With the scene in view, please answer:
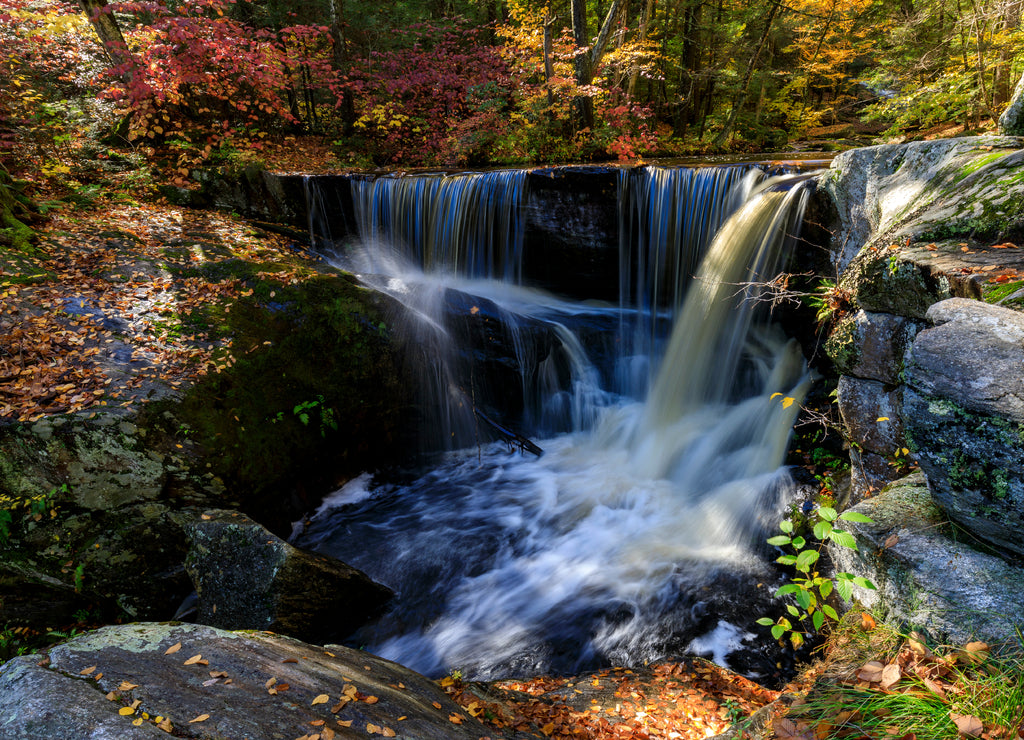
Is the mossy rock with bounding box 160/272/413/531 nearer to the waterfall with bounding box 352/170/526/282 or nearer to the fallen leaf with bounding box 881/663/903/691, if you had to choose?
the waterfall with bounding box 352/170/526/282

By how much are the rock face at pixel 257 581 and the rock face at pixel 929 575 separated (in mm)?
4097

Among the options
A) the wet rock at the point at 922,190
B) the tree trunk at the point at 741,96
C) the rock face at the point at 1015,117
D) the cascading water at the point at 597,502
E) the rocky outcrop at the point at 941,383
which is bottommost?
the cascading water at the point at 597,502

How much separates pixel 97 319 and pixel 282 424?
2375 millimetres

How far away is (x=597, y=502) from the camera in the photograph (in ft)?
20.4

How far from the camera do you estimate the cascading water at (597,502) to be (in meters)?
4.54

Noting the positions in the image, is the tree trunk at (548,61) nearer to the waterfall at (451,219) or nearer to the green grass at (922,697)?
the waterfall at (451,219)

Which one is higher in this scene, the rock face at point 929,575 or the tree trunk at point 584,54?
the tree trunk at point 584,54

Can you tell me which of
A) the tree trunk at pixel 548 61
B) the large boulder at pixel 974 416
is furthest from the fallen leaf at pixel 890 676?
the tree trunk at pixel 548 61

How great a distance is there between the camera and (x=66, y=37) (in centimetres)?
1166

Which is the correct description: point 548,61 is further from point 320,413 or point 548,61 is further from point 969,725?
point 969,725

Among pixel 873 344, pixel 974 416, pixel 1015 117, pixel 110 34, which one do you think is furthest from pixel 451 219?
pixel 974 416

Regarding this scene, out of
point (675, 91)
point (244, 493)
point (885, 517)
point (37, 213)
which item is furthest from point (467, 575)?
point (675, 91)

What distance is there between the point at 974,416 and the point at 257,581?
16.2 ft

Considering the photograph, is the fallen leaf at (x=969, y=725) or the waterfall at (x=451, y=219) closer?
the fallen leaf at (x=969, y=725)
